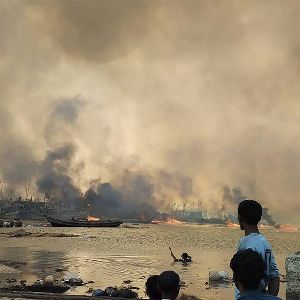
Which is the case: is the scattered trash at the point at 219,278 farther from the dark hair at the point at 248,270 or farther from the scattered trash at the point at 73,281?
the dark hair at the point at 248,270

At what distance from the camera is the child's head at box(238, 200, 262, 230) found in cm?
511

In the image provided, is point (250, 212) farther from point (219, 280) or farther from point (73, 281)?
point (219, 280)

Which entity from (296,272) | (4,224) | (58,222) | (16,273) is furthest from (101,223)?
(296,272)

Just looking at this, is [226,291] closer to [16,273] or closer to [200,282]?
[200,282]

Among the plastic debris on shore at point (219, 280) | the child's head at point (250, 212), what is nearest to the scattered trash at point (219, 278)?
the plastic debris on shore at point (219, 280)

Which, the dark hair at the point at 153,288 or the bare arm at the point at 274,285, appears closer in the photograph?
the bare arm at the point at 274,285

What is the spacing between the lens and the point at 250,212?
16.8ft

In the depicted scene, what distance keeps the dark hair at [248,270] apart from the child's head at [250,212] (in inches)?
46.5

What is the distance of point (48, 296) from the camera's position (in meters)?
9.30

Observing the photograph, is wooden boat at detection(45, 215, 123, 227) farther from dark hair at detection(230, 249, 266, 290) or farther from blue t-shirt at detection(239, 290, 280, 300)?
blue t-shirt at detection(239, 290, 280, 300)

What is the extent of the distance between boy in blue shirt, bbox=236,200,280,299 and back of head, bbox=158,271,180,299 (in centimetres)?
92

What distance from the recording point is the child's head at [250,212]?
201 inches

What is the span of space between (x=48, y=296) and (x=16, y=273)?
79.4 ft

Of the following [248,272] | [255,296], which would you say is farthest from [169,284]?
[255,296]
